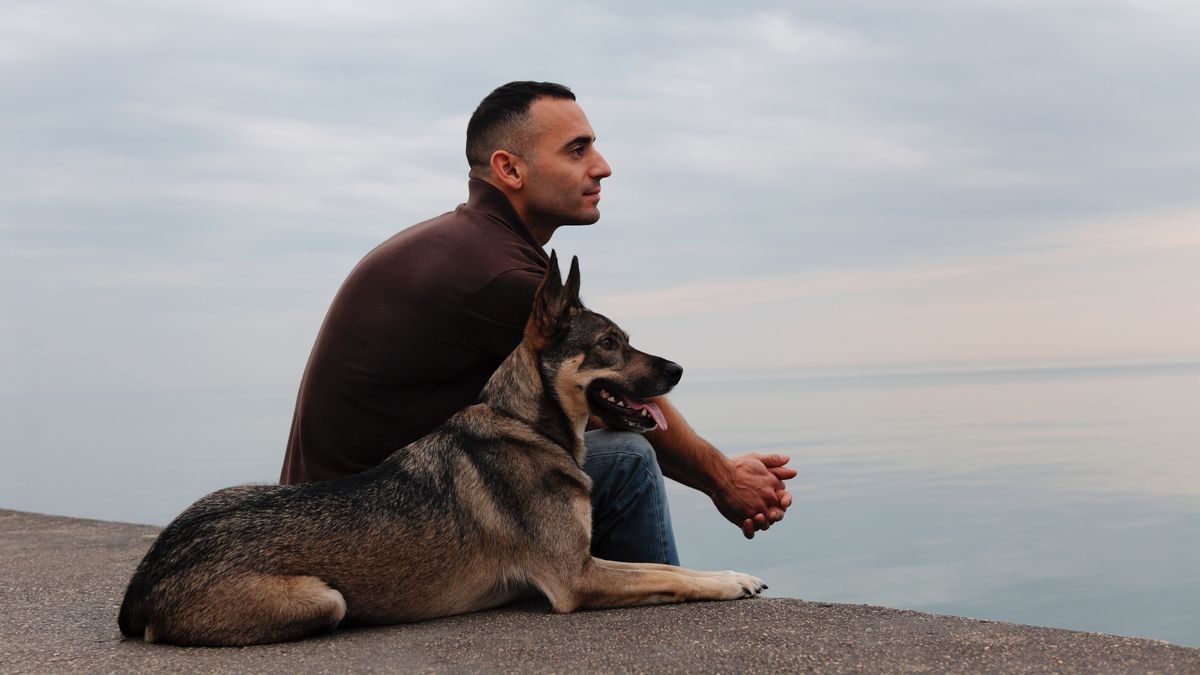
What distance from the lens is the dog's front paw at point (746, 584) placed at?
5.82m

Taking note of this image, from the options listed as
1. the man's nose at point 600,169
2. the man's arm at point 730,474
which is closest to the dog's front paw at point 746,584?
the man's arm at point 730,474

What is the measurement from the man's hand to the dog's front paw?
0.41 m

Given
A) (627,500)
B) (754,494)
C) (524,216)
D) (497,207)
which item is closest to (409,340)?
(497,207)

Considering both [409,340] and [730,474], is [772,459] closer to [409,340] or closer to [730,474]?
[730,474]

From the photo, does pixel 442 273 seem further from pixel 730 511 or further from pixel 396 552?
pixel 730 511

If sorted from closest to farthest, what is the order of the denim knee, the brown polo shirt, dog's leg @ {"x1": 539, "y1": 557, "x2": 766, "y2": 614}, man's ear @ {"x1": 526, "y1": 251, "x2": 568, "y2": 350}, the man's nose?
man's ear @ {"x1": 526, "y1": 251, "x2": 568, "y2": 350}, dog's leg @ {"x1": 539, "y1": 557, "x2": 766, "y2": 614}, the brown polo shirt, the denim knee, the man's nose

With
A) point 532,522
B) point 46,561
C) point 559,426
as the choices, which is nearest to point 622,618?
point 532,522

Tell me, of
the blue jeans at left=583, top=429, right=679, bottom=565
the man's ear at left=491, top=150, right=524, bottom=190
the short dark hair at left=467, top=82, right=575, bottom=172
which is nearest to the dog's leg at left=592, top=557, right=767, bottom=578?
the blue jeans at left=583, top=429, right=679, bottom=565

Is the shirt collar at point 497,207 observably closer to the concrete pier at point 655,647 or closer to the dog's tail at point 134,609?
the concrete pier at point 655,647

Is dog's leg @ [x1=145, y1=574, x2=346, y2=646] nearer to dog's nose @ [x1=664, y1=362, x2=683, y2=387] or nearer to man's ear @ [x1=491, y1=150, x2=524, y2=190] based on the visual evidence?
dog's nose @ [x1=664, y1=362, x2=683, y2=387]

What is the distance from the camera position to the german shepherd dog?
5.09 metres

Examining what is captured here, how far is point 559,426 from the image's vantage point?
18.6 feet

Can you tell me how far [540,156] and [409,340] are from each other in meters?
1.55

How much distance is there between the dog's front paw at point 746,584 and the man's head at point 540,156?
2392mm
